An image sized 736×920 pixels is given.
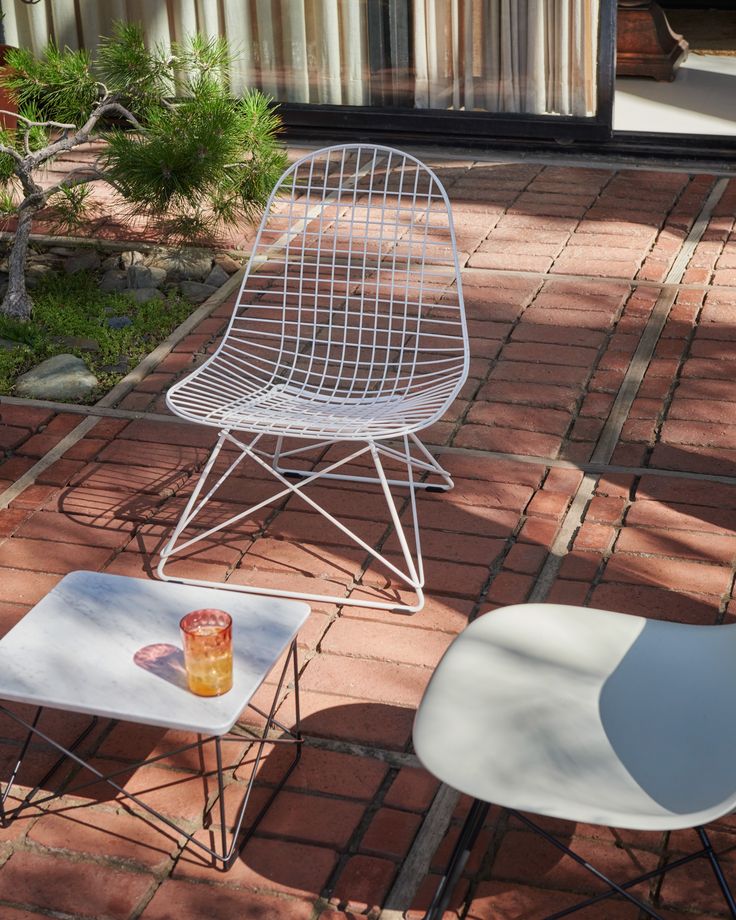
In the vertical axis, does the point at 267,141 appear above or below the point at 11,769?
above

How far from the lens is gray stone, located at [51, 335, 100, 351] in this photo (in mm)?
4348

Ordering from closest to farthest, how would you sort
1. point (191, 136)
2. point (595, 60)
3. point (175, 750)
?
point (175, 750) < point (191, 136) < point (595, 60)

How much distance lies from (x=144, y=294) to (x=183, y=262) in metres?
0.30

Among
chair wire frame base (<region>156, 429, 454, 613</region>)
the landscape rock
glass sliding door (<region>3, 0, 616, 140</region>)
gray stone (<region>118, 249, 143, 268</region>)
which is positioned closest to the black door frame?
glass sliding door (<region>3, 0, 616, 140</region>)

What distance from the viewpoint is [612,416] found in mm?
3771

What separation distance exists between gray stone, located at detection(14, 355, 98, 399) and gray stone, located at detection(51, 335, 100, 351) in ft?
0.60

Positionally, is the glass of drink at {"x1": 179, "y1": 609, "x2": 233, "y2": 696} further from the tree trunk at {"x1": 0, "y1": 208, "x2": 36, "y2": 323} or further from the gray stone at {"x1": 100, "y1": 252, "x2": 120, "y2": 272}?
the gray stone at {"x1": 100, "y1": 252, "x2": 120, "y2": 272}

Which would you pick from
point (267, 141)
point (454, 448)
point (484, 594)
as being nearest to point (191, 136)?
point (267, 141)

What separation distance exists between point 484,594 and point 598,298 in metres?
1.91

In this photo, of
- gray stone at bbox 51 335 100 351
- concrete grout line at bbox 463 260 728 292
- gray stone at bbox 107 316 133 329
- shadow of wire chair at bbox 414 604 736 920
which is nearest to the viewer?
shadow of wire chair at bbox 414 604 736 920

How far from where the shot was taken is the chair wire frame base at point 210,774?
2.20 metres

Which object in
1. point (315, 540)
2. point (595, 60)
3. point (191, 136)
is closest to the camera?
point (315, 540)

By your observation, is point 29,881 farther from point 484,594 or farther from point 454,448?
point 454,448

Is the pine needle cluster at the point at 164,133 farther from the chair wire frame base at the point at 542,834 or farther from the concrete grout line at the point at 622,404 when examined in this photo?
the chair wire frame base at the point at 542,834
